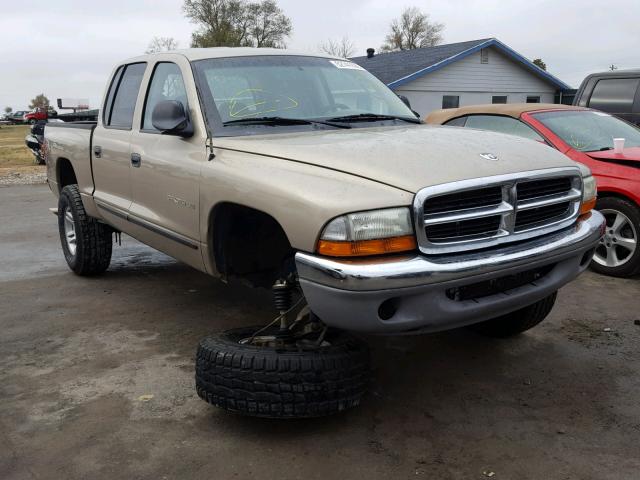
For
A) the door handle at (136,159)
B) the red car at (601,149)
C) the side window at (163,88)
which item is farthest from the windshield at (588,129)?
the door handle at (136,159)

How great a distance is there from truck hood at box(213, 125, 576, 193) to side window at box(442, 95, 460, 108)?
70.7 feet

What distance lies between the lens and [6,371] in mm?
3895

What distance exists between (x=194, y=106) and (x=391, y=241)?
175 centimetres

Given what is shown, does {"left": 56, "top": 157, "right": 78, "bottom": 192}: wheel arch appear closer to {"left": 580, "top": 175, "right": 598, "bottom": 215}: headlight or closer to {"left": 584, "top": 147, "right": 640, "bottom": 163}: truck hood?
{"left": 580, "top": 175, "right": 598, "bottom": 215}: headlight

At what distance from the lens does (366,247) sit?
107 inches

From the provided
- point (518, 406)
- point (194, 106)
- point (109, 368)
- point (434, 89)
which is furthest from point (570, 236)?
point (434, 89)

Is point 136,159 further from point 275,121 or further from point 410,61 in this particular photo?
point 410,61

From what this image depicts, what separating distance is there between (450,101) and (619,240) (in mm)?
19852

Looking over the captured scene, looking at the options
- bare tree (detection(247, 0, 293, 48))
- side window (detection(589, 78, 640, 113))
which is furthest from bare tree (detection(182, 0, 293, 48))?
side window (detection(589, 78, 640, 113))

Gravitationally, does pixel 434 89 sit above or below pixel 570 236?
above

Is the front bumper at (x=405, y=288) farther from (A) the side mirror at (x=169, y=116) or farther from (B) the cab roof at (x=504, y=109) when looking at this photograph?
(B) the cab roof at (x=504, y=109)

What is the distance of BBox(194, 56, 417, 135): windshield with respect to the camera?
3822mm

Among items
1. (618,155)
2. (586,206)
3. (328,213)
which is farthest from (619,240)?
(328,213)

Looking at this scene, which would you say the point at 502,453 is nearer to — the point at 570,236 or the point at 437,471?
the point at 437,471
